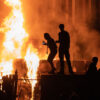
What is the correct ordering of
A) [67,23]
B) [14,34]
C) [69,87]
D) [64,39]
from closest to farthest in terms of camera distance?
[69,87] < [64,39] < [14,34] < [67,23]

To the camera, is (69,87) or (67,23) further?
(67,23)

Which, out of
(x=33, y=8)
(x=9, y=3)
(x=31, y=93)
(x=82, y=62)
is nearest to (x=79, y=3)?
(x=33, y=8)

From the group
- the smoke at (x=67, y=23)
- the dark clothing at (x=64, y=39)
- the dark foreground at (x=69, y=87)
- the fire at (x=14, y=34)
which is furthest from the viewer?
the smoke at (x=67, y=23)

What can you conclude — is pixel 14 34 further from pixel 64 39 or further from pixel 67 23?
pixel 64 39

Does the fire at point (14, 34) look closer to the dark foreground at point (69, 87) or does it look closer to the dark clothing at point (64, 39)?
the dark clothing at point (64, 39)

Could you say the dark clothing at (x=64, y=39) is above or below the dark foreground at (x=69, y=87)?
above

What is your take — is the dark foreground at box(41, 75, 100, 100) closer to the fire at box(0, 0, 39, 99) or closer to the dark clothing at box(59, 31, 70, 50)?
the dark clothing at box(59, 31, 70, 50)

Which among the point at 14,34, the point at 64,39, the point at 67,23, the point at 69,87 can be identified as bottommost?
the point at 69,87

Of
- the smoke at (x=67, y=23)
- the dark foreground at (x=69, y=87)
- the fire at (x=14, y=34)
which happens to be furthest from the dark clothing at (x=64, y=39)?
the smoke at (x=67, y=23)

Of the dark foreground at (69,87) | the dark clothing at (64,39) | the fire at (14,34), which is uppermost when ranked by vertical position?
the fire at (14,34)

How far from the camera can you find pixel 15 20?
22969mm

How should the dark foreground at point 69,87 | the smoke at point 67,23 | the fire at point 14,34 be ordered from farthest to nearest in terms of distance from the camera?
the smoke at point 67,23 < the fire at point 14,34 < the dark foreground at point 69,87

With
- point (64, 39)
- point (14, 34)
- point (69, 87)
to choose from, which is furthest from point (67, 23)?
point (69, 87)

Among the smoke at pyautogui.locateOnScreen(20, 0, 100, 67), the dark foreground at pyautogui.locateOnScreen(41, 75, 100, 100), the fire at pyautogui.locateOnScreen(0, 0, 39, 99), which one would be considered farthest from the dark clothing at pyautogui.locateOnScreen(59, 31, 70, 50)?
the smoke at pyautogui.locateOnScreen(20, 0, 100, 67)
